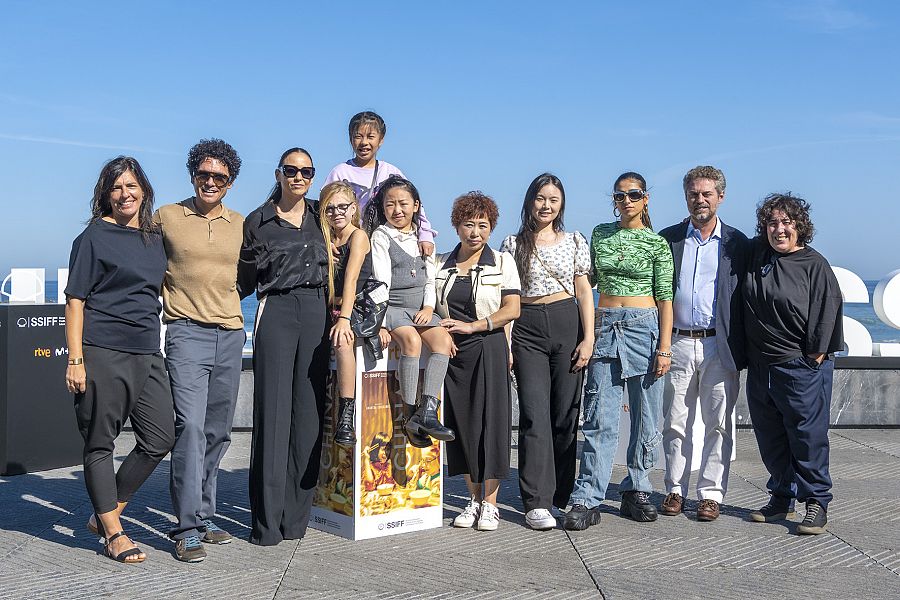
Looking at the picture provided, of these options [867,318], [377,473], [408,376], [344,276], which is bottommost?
[867,318]

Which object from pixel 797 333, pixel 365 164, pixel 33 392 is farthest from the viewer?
pixel 33 392

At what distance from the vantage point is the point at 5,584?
4480 mm

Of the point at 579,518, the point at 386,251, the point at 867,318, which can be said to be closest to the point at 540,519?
the point at 579,518

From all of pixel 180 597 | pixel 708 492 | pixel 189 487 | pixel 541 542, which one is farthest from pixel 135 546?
pixel 708 492

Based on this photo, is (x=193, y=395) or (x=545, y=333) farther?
(x=545, y=333)

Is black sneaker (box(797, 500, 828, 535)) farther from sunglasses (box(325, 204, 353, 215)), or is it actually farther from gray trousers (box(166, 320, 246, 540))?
gray trousers (box(166, 320, 246, 540))

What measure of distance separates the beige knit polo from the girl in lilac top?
1.09m

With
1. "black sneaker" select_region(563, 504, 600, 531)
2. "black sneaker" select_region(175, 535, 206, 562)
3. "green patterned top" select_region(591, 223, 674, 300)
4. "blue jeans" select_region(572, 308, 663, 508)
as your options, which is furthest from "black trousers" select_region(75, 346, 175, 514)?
"green patterned top" select_region(591, 223, 674, 300)

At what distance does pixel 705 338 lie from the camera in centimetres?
587

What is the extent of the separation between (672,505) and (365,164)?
9.71 ft

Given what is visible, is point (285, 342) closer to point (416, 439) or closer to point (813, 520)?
point (416, 439)

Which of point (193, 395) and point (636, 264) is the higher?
point (636, 264)

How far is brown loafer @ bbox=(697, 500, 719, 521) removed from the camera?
5781 millimetres

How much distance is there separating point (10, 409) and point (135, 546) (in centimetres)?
302
